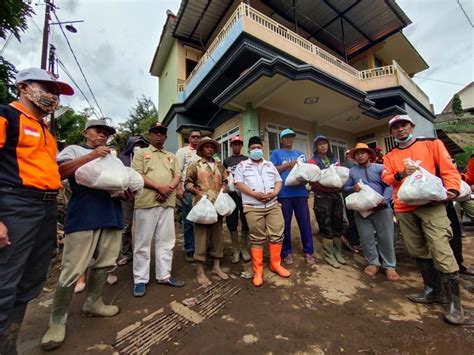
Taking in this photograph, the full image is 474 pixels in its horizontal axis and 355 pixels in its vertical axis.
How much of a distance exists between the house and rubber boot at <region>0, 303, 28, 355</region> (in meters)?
6.32

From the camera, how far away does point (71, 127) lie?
18562mm

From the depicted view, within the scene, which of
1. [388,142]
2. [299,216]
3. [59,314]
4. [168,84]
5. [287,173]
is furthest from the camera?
[168,84]

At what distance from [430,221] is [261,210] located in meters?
1.75

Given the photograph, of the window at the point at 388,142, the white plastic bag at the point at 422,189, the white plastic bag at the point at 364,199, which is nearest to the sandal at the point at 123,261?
the white plastic bag at the point at 364,199

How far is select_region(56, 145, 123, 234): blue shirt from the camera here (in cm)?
200

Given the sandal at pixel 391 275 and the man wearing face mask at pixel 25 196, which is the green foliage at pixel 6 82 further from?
the sandal at pixel 391 275

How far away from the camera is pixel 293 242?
4270mm

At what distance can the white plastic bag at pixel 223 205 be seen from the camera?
2873mm

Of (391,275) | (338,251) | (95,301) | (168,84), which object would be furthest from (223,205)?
(168,84)

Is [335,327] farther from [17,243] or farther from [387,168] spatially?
[17,243]

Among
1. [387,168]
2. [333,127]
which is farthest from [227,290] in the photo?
[333,127]

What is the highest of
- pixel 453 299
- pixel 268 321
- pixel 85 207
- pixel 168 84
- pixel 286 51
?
pixel 168 84

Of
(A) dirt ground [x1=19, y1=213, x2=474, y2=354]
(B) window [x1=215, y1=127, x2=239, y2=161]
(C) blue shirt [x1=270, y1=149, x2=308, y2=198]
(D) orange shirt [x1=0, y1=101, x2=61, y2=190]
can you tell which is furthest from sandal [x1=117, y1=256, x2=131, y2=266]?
(B) window [x1=215, y1=127, x2=239, y2=161]

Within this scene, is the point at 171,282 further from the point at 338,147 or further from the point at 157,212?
the point at 338,147
